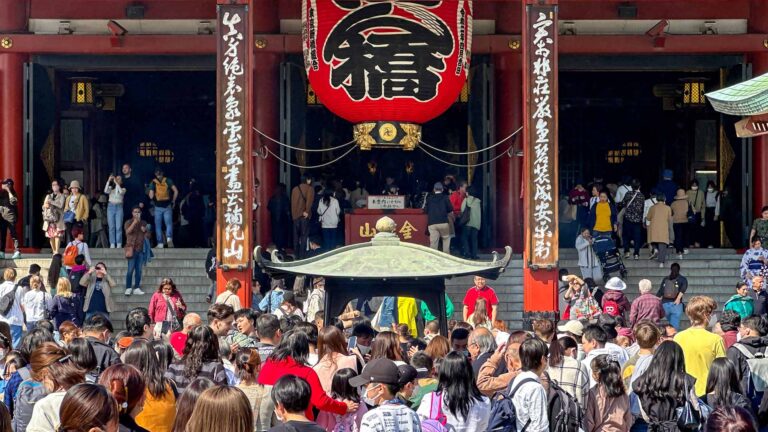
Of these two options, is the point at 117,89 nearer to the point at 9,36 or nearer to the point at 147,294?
the point at 9,36

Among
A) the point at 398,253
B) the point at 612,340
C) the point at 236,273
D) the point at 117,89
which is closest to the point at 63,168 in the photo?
the point at 117,89

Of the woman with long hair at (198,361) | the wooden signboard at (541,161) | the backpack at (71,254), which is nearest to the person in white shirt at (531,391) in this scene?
the woman with long hair at (198,361)

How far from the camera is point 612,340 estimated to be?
11828 mm

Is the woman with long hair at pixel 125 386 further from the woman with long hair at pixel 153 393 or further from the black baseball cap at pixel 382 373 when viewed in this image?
the black baseball cap at pixel 382 373

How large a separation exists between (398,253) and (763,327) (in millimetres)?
4106

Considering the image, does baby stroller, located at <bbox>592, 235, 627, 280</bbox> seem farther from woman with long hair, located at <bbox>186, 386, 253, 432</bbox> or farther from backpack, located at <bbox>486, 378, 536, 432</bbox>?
woman with long hair, located at <bbox>186, 386, 253, 432</bbox>

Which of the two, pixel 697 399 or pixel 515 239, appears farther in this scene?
pixel 515 239

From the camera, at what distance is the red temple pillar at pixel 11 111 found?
23.4m

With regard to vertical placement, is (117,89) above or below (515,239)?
above

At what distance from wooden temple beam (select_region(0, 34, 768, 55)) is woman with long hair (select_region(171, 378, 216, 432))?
55.4ft

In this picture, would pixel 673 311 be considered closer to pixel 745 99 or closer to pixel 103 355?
pixel 745 99

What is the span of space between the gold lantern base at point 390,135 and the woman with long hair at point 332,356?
423 inches

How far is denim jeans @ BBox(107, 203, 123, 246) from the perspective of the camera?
2316 centimetres

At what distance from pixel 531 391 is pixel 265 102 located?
15.9m
